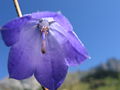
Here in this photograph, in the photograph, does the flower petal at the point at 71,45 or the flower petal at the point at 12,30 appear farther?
the flower petal at the point at 71,45

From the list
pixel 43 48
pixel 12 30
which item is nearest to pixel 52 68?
pixel 43 48

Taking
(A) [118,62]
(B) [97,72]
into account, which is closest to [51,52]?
(B) [97,72]

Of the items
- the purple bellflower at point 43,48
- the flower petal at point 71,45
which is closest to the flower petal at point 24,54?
the purple bellflower at point 43,48

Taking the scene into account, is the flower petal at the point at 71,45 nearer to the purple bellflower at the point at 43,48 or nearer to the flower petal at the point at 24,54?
the purple bellflower at the point at 43,48

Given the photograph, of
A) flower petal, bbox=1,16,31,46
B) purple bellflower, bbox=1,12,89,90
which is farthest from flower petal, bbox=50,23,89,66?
flower petal, bbox=1,16,31,46

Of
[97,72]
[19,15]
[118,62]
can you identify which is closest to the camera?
[19,15]

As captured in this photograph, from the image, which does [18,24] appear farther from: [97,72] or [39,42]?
[97,72]
